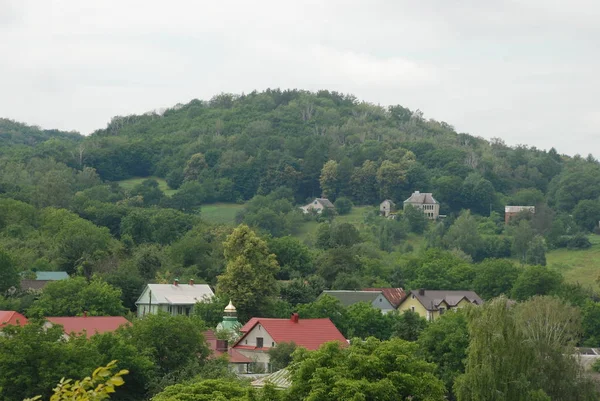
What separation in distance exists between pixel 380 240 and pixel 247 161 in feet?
187

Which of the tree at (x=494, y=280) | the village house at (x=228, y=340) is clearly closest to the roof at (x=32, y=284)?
the village house at (x=228, y=340)

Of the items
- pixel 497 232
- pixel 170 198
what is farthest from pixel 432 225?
pixel 170 198

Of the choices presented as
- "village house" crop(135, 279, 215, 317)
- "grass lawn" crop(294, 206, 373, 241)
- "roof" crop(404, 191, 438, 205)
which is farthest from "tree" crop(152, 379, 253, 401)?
"roof" crop(404, 191, 438, 205)

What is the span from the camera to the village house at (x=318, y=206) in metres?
164

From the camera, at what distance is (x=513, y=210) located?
550ft

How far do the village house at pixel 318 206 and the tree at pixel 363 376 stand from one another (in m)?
121

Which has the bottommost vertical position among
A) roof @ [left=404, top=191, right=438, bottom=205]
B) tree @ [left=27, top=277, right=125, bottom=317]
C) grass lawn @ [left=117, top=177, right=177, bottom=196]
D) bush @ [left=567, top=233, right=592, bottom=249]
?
tree @ [left=27, top=277, right=125, bottom=317]

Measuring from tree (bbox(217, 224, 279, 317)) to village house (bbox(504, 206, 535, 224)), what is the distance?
86797 mm

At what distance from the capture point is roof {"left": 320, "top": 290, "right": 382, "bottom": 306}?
86.5 m

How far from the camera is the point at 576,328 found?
212 feet

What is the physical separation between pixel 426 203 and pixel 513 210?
1295 cm

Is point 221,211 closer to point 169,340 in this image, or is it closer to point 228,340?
point 228,340

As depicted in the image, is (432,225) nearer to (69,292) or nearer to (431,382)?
(69,292)

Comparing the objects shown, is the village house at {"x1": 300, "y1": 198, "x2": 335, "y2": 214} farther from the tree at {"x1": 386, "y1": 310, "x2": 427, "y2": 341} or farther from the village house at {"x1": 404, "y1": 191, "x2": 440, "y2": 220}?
the tree at {"x1": 386, "y1": 310, "x2": 427, "y2": 341}
